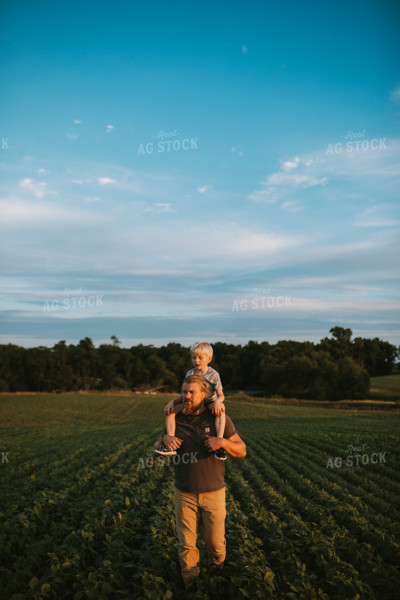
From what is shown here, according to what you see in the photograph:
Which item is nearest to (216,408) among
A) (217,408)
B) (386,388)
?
(217,408)

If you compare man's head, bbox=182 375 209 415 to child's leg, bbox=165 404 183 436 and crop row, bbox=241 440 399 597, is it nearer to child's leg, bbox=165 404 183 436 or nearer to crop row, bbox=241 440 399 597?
child's leg, bbox=165 404 183 436

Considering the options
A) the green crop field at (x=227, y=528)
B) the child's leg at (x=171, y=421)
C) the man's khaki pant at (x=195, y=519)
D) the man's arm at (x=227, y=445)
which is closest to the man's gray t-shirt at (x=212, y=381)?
the child's leg at (x=171, y=421)

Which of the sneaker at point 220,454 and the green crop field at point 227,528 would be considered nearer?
the sneaker at point 220,454

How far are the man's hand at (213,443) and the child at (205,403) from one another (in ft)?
0.57

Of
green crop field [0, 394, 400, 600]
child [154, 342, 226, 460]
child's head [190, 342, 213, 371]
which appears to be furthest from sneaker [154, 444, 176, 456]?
green crop field [0, 394, 400, 600]

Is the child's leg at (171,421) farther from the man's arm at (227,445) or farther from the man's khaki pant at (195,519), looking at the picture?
the man's khaki pant at (195,519)

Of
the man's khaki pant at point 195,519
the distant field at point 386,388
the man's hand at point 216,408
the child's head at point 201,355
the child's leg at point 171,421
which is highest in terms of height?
the child's head at point 201,355

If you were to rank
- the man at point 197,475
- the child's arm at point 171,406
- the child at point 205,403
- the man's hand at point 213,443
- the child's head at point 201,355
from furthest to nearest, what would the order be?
the child's head at point 201,355
the child's arm at point 171,406
the child at point 205,403
the man at point 197,475
the man's hand at point 213,443

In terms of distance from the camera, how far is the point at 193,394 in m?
4.14

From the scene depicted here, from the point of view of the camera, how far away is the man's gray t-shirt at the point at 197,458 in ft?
13.2

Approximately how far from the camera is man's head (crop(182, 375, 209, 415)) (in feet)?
13.6

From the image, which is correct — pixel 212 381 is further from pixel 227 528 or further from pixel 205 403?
pixel 227 528

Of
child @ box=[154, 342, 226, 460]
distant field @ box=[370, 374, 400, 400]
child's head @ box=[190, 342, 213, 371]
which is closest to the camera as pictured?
child @ box=[154, 342, 226, 460]

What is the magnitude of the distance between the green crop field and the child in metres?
1.76
